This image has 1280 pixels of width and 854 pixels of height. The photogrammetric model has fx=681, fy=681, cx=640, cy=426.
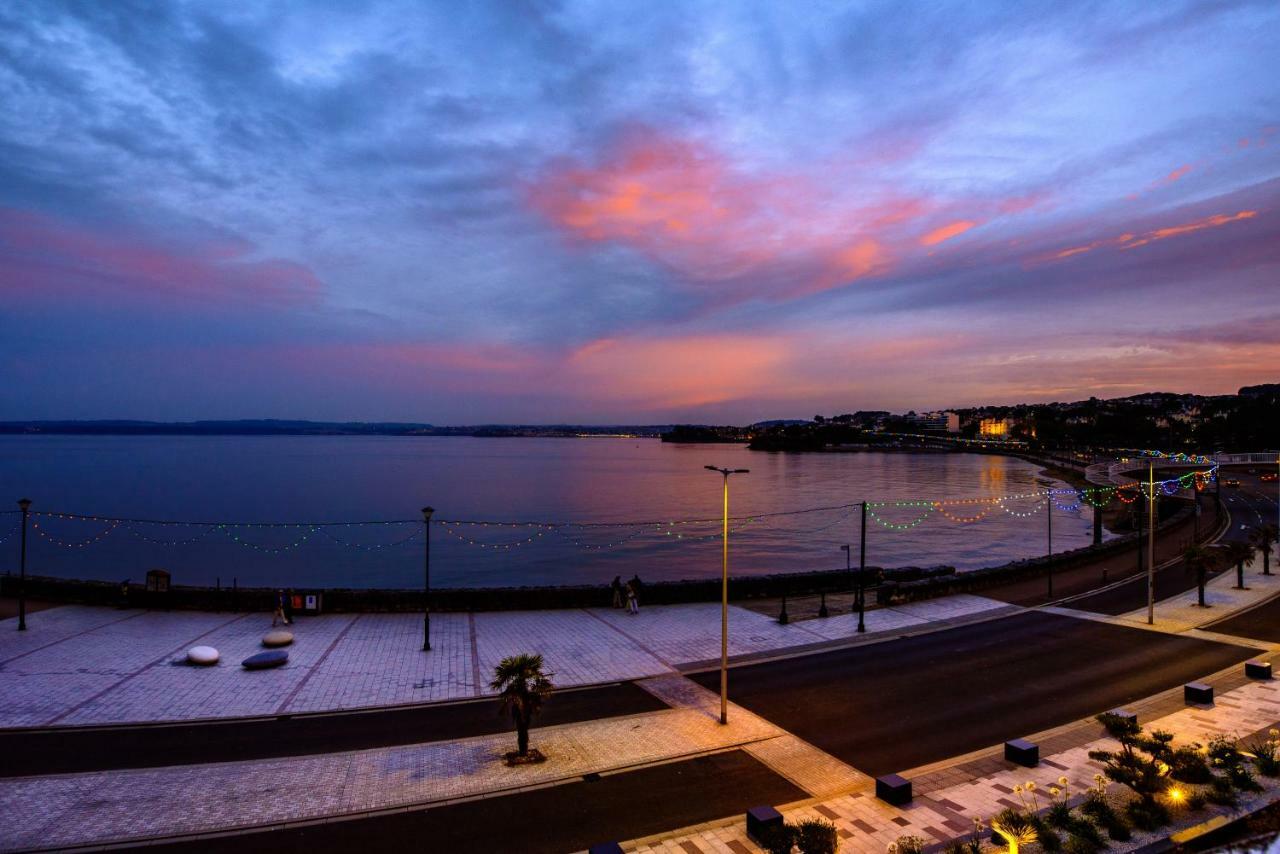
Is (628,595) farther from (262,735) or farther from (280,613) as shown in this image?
(262,735)

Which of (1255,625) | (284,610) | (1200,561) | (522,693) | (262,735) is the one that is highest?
(522,693)

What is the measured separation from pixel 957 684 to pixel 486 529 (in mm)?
63618

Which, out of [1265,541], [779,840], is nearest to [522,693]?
[779,840]

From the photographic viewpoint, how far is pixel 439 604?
28344 mm

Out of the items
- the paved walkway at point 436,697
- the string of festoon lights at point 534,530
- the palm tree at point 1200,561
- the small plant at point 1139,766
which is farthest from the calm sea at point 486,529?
the small plant at point 1139,766

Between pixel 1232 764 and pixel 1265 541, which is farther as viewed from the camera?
pixel 1265 541

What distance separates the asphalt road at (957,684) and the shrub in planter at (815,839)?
4287 mm

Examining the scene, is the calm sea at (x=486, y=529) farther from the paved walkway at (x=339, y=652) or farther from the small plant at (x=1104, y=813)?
the small plant at (x=1104, y=813)

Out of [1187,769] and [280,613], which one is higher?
[1187,769]

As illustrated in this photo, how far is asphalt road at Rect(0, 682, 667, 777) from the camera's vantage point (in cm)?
1471

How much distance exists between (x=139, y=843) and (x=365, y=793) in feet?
11.8

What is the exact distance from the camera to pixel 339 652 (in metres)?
22.6

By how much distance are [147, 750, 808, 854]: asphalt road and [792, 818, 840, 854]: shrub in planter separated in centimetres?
219

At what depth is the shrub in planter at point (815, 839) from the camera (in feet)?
34.2
